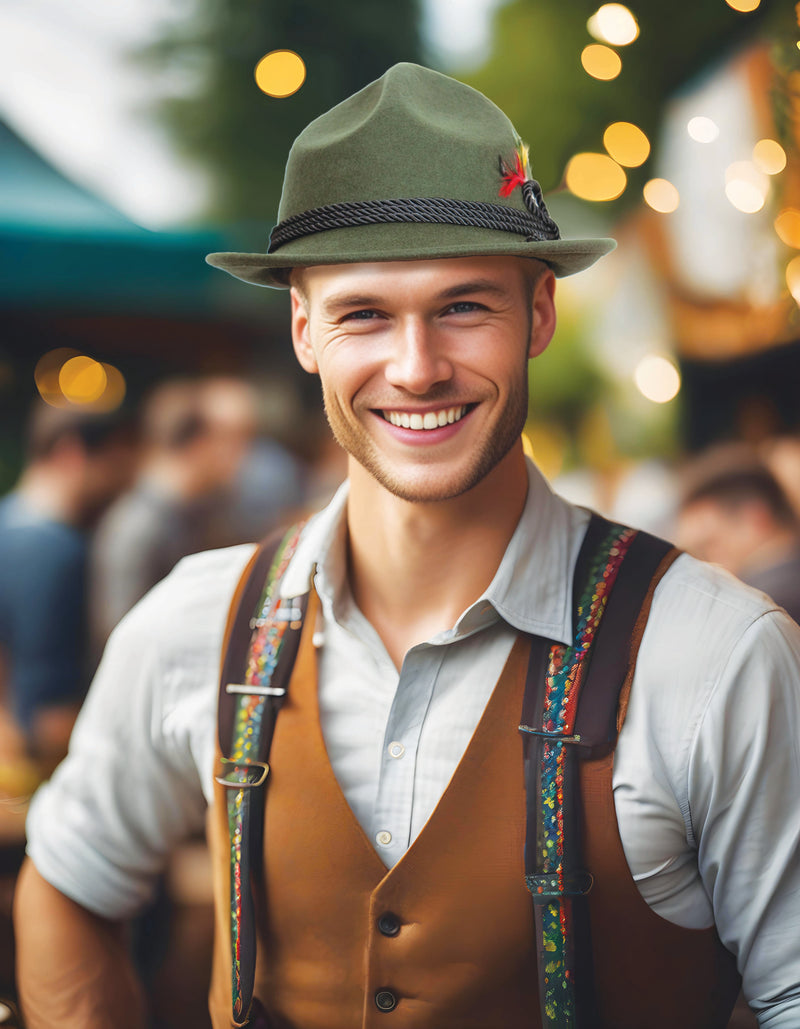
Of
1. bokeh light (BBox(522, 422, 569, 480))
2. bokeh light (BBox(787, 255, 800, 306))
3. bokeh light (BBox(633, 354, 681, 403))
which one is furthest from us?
bokeh light (BBox(633, 354, 681, 403))

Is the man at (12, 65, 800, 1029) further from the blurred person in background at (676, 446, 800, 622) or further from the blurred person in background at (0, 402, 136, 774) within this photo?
the blurred person in background at (0, 402, 136, 774)

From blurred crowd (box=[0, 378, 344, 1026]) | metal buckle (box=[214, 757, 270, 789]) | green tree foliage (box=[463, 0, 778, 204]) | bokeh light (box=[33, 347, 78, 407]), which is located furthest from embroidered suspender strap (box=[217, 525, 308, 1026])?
bokeh light (box=[33, 347, 78, 407])

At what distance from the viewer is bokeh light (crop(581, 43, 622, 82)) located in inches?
64.6

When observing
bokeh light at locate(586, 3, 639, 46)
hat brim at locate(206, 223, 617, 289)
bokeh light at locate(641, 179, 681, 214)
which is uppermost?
bokeh light at locate(586, 3, 639, 46)

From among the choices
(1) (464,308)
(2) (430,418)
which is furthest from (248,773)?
Result: (1) (464,308)

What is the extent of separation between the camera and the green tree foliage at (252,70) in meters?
1.65

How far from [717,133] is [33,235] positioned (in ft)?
4.45

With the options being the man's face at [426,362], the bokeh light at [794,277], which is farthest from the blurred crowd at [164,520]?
the man's face at [426,362]

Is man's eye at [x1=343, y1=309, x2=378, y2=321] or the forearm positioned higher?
man's eye at [x1=343, y1=309, x2=378, y2=321]

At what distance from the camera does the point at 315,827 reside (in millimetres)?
954

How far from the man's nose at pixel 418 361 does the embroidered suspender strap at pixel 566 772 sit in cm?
28

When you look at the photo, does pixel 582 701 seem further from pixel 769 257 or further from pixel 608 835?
pixel 769 257

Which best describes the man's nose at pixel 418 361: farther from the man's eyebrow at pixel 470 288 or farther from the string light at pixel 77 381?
the string light at pixel 77 381

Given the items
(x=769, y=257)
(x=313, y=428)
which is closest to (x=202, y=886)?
(x=313, y=428)
